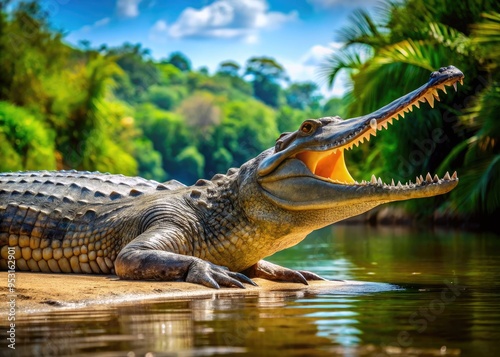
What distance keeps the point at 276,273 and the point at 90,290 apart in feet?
6.69

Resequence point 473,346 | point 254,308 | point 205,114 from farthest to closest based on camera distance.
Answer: point 205,114 < point 254,308 < point 473,346

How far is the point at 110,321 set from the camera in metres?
4.95

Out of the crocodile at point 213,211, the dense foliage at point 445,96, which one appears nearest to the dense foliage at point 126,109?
the dense foliage at point 445,96

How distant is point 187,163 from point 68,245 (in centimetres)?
9294

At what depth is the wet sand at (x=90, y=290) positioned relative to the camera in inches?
228

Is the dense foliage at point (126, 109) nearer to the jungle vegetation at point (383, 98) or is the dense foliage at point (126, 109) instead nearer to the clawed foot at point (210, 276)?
the jungle vegetation at point (383, 98)

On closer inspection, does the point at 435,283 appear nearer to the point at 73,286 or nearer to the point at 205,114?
the point at 73,286

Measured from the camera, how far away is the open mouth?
6770 mm

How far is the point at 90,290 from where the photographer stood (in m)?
6.32

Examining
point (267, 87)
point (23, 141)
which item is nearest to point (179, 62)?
point (267, 87)

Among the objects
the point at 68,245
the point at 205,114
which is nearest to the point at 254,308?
the point at 68,245

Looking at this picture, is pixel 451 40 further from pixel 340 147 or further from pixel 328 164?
pixel 340 147

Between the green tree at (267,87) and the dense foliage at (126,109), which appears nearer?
the dense foliage at (126,109)

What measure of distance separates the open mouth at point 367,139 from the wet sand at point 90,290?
0.91 meters
